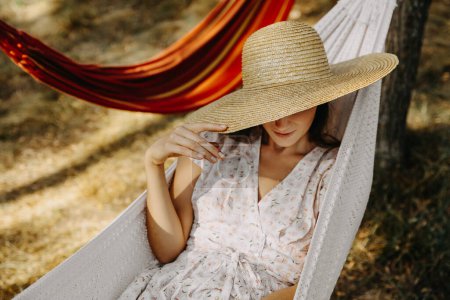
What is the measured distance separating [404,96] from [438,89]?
43.5 inches

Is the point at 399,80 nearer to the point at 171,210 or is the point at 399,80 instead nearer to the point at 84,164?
the point at 171,210

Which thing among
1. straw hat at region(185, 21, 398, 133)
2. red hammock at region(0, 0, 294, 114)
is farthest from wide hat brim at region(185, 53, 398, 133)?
red hammock at region(0, 0, 294, 114)

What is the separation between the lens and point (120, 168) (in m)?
3.08

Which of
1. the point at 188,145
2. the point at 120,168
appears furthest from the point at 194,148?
the point at 120,168

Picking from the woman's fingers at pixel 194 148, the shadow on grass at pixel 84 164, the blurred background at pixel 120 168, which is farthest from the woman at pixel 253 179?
the shadow on grass at pixel 84 164

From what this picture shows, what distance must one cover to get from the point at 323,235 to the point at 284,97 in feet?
1.23

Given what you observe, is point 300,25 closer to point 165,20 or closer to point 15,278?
point 15,278

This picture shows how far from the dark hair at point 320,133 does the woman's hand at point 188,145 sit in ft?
0.96

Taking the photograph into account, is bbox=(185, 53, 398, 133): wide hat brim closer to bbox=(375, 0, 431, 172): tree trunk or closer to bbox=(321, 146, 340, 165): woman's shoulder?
bbox=(321, 146, 340, 165): woman's shoulder

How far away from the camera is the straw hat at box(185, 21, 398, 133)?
1.32 metres

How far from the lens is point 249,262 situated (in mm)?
1450

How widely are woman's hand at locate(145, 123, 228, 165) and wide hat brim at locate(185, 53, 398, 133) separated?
50 millimetres

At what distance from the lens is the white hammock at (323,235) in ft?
4.22

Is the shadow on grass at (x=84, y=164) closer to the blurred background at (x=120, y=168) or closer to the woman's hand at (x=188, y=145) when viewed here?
the blurred background at (x=120, y=168)
